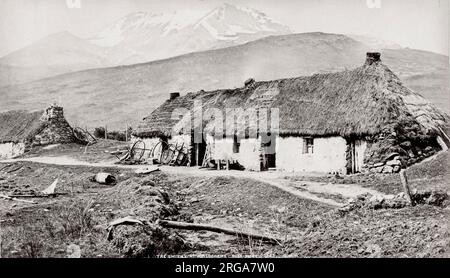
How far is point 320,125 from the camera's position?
17625mm

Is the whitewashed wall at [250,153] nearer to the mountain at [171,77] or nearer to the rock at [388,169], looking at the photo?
the rock at [388,169]

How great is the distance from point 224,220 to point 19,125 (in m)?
21.0

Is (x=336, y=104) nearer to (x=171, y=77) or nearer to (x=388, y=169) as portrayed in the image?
(x=388, y=169)

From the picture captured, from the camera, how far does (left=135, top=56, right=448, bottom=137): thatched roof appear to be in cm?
1650

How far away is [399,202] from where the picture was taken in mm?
10000

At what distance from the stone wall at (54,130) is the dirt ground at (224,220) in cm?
1044

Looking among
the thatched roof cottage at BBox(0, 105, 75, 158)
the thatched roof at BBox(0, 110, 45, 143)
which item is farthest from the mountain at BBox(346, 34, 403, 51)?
the thatched roof at BBox(0, 110, 45, 143)

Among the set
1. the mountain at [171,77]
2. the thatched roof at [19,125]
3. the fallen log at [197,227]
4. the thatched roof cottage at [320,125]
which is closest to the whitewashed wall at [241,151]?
the thatched roof cottage at [320,125]

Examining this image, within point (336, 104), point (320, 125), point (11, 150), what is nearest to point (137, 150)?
point (11, 150)

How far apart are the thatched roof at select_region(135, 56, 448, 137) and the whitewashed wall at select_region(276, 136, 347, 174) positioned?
37cm

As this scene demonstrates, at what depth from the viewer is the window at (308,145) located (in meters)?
18.0

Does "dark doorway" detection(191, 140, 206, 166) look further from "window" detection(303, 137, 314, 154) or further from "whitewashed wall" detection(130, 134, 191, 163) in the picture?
"window" detection(303, 137, 314, 154)
